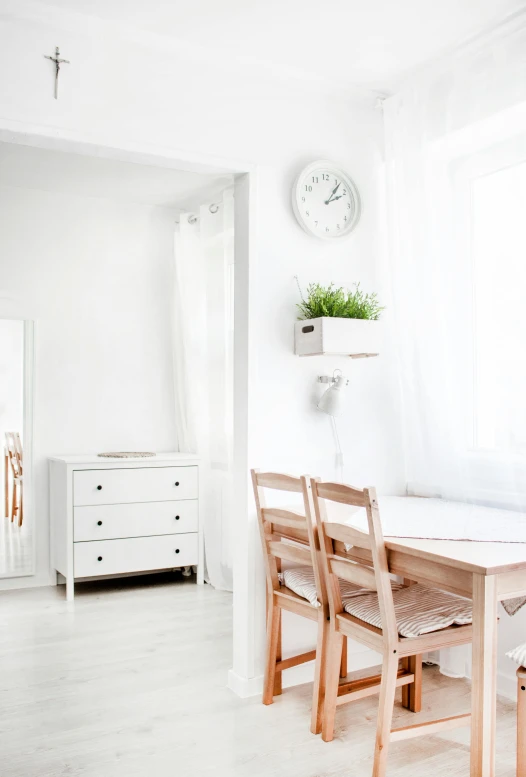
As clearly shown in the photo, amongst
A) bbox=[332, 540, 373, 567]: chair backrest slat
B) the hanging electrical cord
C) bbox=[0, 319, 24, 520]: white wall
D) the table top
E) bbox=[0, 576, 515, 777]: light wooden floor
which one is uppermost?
bbox=[0, 319, 24, 520]: white wall

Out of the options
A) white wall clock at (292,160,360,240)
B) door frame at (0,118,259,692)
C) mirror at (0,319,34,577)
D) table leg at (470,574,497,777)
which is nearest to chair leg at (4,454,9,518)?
mirror at (0,319,34,577)

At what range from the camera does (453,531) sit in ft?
7.69

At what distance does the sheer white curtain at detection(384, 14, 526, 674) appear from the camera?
270 cm

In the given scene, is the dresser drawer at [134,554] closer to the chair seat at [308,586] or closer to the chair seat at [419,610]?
the chair seat at [308,586]

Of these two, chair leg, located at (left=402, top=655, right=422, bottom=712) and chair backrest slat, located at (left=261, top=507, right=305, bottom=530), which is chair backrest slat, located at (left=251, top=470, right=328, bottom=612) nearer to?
chair backrest slat, located at (left=261, top=507, right=305, bottom=530)

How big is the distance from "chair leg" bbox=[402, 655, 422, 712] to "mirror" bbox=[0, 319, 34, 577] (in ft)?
9.06

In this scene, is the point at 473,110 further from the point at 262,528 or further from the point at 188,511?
the point at 188,511

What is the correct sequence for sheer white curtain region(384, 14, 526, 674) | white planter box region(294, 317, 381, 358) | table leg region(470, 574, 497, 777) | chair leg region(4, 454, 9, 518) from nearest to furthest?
table leg region(470, 574, 497, 777), sheer white curtain region(384, 14, 526, 674), white planter box region(294, 317, 381, 358), chair leg region(4, 454, 9, 518)

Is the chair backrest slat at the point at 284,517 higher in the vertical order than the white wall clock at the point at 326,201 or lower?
lower

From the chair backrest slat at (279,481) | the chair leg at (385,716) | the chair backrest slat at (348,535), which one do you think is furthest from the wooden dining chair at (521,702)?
the chair backrest slat at (279,481)

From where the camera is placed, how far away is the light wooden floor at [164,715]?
224cm

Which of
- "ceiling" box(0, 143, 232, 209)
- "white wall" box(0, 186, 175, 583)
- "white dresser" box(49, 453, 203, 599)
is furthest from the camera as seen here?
"white wall" box(0, 186, 175, 583)

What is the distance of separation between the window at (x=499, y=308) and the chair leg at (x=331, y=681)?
3.25 ft

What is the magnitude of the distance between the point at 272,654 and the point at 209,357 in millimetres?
2242
